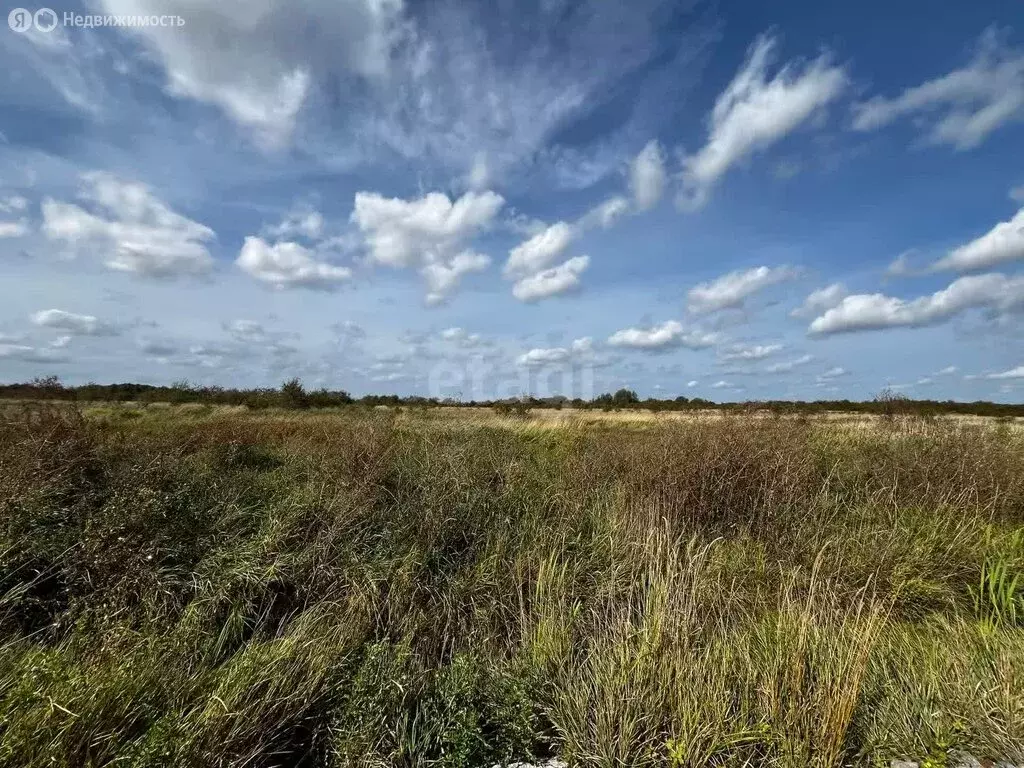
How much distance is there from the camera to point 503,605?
16.3ft

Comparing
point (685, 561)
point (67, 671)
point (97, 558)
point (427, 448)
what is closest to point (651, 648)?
point (685, 561)

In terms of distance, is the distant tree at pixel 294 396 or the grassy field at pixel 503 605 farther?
the distant tree at pixel 294 396

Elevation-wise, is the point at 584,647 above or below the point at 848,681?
below

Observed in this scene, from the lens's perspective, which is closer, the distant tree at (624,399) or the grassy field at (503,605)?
the grassy field at (503,605)

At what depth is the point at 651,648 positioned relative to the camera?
132 inches

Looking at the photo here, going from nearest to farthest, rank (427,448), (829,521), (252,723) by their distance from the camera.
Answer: (252,723) → (829,521) → (427,448)

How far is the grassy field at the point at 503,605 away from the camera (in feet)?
9.21

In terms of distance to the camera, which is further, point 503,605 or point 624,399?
point 624,399

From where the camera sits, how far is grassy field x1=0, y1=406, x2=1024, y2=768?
281 cm

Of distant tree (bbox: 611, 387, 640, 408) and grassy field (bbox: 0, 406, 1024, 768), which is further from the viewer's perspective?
distant tree (bbox: 611, 387, 640, 408)

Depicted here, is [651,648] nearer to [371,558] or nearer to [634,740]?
[634,740]

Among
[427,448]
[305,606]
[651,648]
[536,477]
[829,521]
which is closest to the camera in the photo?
[651,648]

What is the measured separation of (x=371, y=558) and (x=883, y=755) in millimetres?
4546

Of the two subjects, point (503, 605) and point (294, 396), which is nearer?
point (503, 605)
